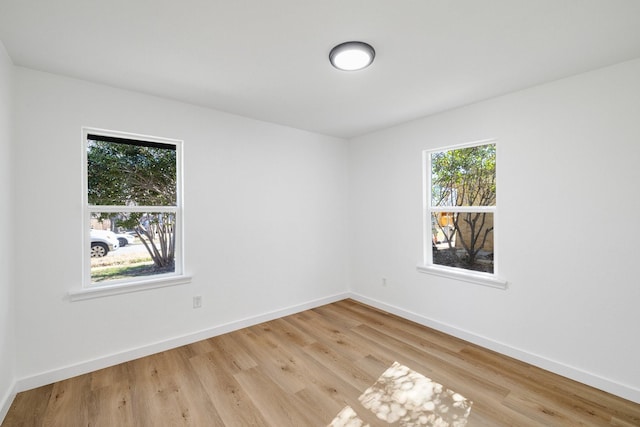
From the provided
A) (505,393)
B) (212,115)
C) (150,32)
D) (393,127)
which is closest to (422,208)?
(393,127)

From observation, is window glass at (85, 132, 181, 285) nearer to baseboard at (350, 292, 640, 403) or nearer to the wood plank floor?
the wood plank floor

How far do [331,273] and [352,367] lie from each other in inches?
71.5

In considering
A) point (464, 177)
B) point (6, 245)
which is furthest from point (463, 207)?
point (6, 245)

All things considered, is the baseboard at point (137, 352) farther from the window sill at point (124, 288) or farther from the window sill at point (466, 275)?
the window sill at point (466, 275)

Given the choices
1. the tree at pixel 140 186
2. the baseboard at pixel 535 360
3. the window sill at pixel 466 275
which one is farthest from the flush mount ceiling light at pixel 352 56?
the baseboard at pixel 535 360

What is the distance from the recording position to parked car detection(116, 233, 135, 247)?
107 inches

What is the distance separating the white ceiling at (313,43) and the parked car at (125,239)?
1.34 m

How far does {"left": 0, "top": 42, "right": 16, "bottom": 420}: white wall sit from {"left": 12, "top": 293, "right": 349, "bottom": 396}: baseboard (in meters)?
0.15

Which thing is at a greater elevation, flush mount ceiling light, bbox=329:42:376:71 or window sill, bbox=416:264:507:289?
flush mount ceiling light, bbox=329:42:376:71

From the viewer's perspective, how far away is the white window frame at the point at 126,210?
8.14 ft

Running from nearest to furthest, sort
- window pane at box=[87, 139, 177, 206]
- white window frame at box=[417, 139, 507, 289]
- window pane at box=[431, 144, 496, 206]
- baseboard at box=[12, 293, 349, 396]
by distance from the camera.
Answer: baseboard at box=[12, 293, 349, 396] < window pane at box=[87, 139, 177, 206] < white window frame at box=[417, 139, 507, 289] < window pane at box=[431, 144, 496, 206]

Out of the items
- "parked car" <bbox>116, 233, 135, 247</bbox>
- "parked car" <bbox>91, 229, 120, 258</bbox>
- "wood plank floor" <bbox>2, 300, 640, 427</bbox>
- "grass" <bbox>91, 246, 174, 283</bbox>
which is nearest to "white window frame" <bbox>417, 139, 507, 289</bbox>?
"wood plank floor" <bbox>2, 300, 640, 427</bbox>

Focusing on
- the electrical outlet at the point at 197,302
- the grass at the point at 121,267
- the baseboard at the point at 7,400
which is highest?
the grass at the point at 121,267

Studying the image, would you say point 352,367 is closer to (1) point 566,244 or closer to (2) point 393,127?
(1) point 566,244
